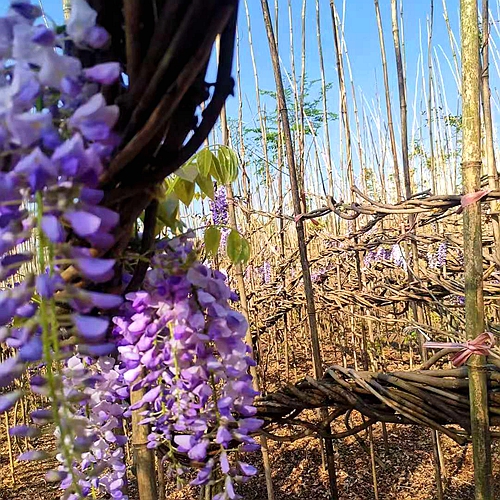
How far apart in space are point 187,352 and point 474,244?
36 cm

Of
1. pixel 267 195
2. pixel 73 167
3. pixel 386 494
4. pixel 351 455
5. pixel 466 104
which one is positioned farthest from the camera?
pixel 267 195

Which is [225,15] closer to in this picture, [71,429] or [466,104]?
[71,429]

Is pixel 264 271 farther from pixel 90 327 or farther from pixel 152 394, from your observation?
pixel 90 327

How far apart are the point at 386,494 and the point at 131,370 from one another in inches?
67.8

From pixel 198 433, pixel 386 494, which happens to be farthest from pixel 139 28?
pixel 386 494

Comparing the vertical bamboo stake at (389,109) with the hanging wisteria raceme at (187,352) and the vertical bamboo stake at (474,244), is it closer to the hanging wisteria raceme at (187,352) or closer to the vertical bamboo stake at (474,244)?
the vertical bamboo stake at (474,244)

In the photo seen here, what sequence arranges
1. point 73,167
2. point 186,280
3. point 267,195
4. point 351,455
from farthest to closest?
point 267,195 < point 351,455 < point 186,280 < point 73,167

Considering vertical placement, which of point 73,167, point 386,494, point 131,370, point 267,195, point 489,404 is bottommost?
point 386,494

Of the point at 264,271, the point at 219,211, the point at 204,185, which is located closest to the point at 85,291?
the point at 204,185

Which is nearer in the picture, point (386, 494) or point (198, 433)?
point (198, 433)

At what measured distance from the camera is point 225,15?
219 mm

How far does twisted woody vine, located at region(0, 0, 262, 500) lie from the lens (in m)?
0.20

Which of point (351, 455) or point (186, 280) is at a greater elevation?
point (186, 280)

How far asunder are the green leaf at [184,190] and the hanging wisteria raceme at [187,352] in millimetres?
99
